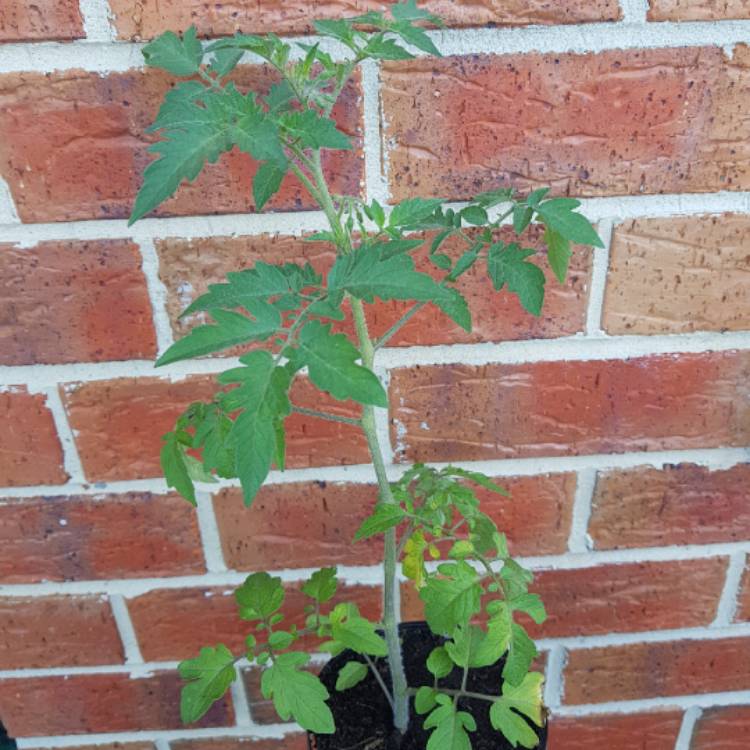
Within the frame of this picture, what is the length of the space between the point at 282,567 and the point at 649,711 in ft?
1.38

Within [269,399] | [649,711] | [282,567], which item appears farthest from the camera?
[649,711]

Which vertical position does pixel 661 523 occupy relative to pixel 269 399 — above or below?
below

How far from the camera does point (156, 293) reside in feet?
1.99

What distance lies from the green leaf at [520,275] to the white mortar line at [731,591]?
43 centimetres

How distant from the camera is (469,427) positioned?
67 cm

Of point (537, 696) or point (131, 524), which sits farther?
point (131, 524)

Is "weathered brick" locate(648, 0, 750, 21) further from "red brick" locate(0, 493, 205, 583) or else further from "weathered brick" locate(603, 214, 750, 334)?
"red brick" locate(0, 493, 205, 583)

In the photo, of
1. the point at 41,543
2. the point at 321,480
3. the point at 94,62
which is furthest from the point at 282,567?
the point at 94,62

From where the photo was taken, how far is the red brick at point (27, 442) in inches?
25.3

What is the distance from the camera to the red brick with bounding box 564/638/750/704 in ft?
2.63

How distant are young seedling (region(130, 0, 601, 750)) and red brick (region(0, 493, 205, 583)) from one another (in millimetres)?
172

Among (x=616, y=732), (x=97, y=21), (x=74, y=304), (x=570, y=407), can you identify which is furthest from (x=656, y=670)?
(x=97, y=21)

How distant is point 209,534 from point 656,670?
47cm

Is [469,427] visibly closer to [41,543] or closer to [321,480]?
[321,480]
